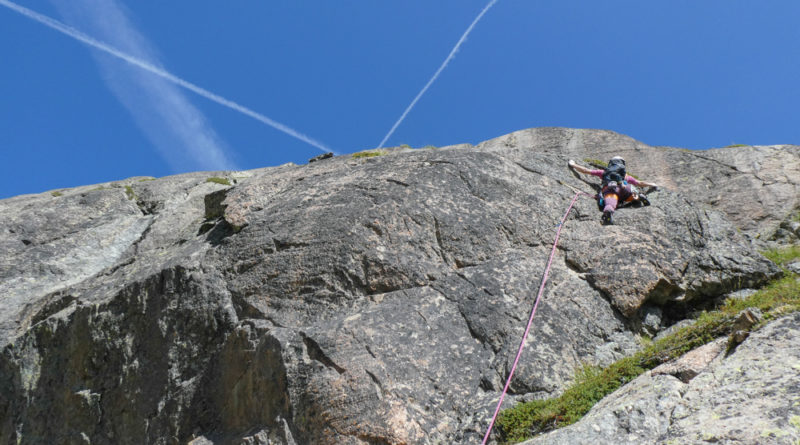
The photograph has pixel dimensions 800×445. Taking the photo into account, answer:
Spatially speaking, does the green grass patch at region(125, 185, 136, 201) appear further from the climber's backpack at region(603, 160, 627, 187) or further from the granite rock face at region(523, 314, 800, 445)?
the granite rock face at region(523, 314, 800, 445)

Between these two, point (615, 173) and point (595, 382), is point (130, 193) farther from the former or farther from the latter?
point (595, 382)

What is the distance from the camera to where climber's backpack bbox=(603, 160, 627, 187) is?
1719cm

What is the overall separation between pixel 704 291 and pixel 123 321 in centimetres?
1317

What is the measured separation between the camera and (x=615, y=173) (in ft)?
56.4

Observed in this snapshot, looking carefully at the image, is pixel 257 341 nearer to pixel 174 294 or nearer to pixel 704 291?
pixel 174 294

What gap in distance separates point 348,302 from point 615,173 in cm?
925

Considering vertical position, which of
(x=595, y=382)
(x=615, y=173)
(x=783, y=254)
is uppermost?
(x=615, y=173)

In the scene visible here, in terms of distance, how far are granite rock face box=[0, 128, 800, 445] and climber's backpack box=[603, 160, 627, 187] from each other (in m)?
0.85

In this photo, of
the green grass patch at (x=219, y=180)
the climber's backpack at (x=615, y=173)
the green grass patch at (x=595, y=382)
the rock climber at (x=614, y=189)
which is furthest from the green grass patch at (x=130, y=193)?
the green grass patch at (x=595, y=382)

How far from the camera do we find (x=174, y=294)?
42.8 feet

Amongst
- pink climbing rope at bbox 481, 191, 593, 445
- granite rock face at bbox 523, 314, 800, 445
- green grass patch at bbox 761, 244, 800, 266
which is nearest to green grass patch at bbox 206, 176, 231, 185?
pink climbing rope at bbox 481, 191, 593, 445

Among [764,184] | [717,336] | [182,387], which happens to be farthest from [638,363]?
[764,184]

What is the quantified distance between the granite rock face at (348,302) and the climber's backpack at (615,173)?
848mm

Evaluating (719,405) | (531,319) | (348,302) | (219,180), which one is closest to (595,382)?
(531,319)
